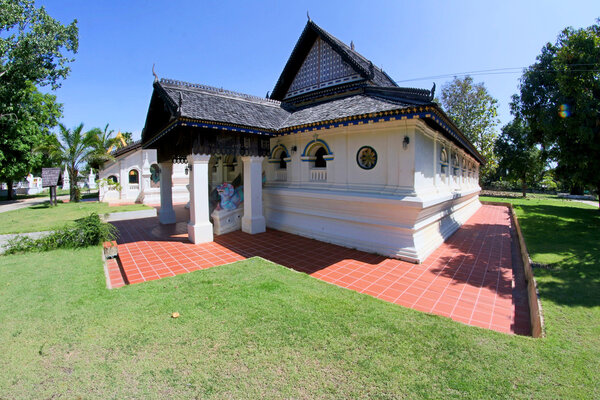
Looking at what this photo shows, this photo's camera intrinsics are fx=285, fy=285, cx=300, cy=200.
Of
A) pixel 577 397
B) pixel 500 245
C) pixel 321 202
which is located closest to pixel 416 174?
pixel 321 202

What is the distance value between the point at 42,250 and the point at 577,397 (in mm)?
11087

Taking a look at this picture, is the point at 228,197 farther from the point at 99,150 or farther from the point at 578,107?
the point at 99,150

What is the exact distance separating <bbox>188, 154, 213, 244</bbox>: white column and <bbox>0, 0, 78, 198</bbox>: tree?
727 inches

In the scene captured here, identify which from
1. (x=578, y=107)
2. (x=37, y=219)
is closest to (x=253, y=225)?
(x=37, y=219)

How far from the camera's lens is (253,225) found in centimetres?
1053

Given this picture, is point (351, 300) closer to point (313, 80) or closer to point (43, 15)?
point (313, 80)

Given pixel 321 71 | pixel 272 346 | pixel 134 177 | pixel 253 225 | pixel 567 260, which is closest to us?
pixel 272 346

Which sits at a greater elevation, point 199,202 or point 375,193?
point 375,193

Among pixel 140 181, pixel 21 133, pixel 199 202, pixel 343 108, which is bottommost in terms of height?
pixel 199 202

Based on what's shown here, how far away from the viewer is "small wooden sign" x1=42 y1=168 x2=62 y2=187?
1970cm

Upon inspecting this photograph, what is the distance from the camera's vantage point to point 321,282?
18.8 ft

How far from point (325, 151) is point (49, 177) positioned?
67.9 feet

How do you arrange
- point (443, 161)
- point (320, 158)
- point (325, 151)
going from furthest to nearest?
point (443, 161), point (320, 158), point (325, 151)

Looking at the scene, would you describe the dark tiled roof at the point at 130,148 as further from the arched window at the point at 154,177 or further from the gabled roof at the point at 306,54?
the gabled roof at the point at 306,54
